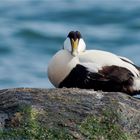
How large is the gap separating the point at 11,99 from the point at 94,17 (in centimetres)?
1113

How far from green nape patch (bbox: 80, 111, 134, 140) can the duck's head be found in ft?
5.87

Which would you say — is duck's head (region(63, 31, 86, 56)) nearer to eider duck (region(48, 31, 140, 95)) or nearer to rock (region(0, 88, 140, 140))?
eider duck (region(48, 31, 140, 95))

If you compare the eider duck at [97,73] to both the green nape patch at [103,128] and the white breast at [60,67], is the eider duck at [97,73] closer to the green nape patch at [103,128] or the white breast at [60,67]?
the white breast at [60,67]

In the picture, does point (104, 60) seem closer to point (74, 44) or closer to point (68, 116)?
point (74, 44)

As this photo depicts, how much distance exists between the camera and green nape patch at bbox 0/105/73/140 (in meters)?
5.86

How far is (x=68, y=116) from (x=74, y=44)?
1916 mm

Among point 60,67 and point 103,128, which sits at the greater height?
point 60,67

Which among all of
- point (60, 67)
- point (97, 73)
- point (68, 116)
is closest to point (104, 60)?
point (97, 73)

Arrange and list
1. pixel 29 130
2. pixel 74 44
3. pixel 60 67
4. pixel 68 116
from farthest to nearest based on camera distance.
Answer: pixel 74 44, pixel 60 67, pixel 68 116, pixel 29 130

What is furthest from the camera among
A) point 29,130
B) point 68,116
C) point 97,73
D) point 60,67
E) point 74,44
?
point 74,44

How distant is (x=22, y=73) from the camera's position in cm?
1407

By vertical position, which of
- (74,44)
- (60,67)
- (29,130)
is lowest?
(29,130)

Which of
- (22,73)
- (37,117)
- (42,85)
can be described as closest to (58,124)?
(37,117)

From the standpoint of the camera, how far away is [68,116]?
6066mm
